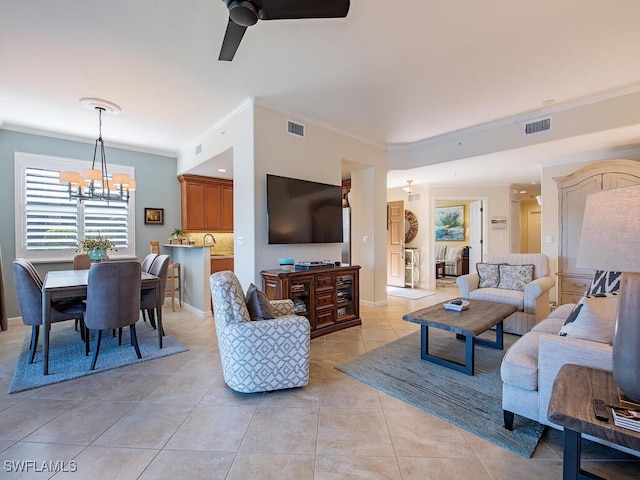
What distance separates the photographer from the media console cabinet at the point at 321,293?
3.48 meters

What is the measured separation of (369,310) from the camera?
5004mm

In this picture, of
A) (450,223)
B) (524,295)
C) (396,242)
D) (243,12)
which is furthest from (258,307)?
(450,223)

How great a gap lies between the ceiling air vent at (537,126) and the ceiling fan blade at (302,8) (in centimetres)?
359

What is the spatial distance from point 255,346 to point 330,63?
2.64m

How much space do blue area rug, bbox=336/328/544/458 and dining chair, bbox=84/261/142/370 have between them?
7.22 feet

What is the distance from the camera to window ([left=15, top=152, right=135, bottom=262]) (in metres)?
4.47

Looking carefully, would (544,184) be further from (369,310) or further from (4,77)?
(4,77)

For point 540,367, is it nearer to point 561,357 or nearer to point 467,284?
point 561,357

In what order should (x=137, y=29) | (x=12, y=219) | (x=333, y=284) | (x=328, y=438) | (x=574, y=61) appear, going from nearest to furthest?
1. (x=328, y=438)
2. (x=137, y=29)
3. (x=574, y=61)
4. (x=333, y=284)
5. (x=12, y=219)

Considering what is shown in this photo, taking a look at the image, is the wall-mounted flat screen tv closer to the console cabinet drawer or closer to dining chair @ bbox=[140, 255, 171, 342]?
the console cabinet drawer

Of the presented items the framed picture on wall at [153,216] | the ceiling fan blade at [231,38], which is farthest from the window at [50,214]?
the ceiling fan blade at [231,38]

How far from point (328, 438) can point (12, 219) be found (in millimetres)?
5487

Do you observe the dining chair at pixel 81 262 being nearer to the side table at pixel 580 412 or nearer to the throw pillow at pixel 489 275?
the side table at pixel 580 412

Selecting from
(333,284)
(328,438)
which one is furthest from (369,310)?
(328,438)
